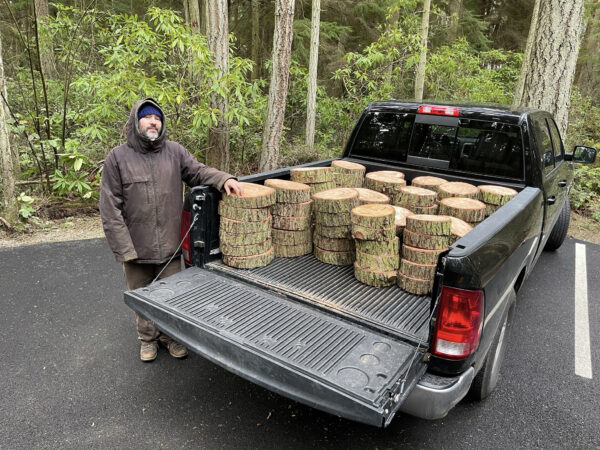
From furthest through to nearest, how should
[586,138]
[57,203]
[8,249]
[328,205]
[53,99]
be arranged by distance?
[586,138] < [53,99] < [57,203] < [8,249] < [328,205]

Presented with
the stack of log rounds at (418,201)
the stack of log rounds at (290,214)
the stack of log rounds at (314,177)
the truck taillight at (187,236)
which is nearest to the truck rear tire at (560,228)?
the stack of log rounds at (418,201)

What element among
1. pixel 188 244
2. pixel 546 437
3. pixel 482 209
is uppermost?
pixel 482 209

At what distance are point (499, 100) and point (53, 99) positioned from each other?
1223 cm

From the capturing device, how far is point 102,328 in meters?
3.74

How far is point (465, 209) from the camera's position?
10.9 ft

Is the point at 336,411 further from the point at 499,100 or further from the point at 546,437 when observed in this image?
the point at 499,100

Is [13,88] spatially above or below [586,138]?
above

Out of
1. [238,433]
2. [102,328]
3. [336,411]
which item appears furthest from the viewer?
[102,328]

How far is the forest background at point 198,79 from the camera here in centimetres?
609

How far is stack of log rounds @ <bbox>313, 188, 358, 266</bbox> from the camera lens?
10.5 feet

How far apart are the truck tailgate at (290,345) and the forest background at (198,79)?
403 centimetres

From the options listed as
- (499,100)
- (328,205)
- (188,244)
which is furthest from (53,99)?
(499,100)

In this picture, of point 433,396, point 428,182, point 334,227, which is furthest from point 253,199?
point 428,182

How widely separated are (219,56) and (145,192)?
506 cm
